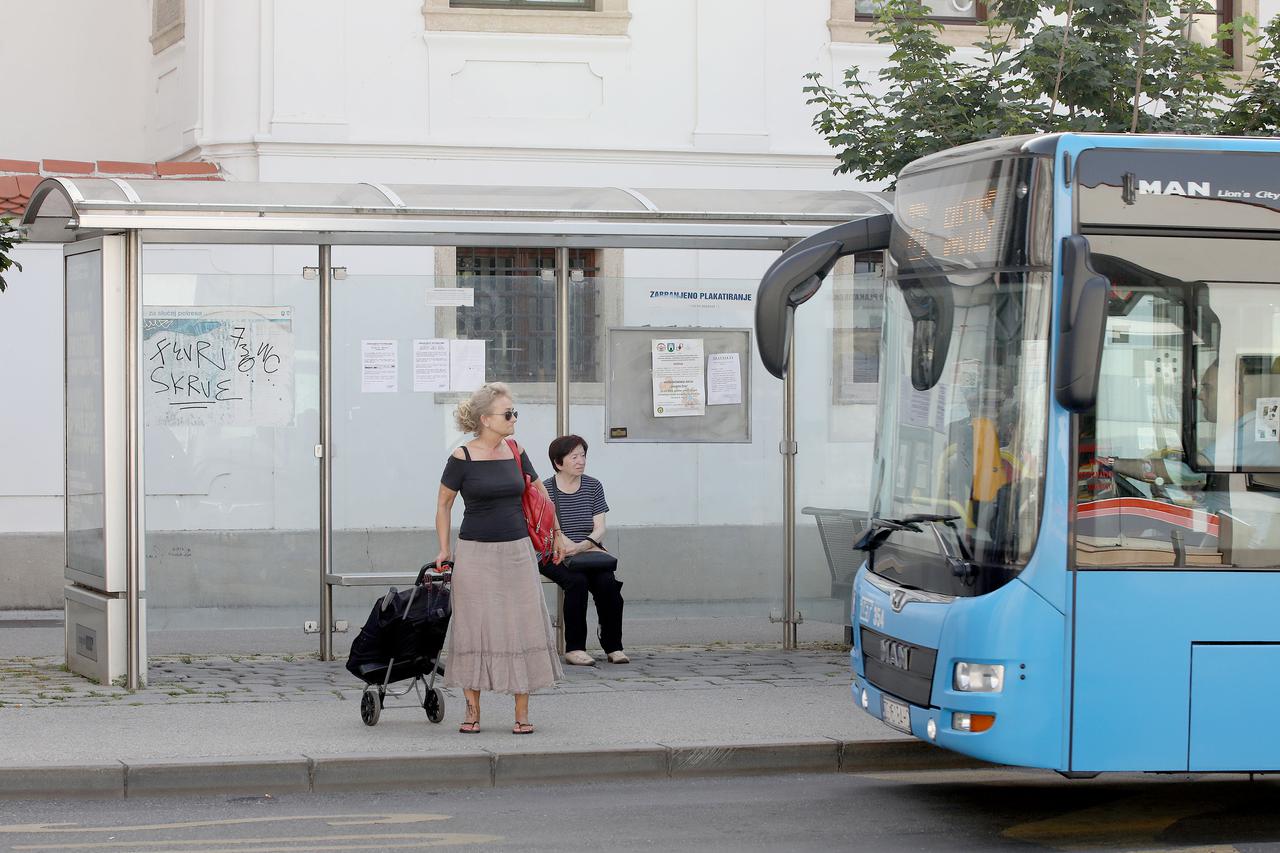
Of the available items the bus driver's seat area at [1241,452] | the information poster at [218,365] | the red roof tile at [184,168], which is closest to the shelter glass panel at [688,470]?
the information poster at [218,365]

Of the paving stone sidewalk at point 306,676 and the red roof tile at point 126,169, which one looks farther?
the red roof tile at point 126,169

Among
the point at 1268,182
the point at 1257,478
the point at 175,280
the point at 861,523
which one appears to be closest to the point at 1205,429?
the point at 1257,478

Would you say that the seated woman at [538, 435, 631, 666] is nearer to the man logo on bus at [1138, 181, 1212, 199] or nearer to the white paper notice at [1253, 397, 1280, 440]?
the man logo on bus at [1138, 181, 1212, 199]

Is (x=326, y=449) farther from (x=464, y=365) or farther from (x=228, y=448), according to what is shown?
(x=464, y=365)

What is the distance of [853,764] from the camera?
8734mm

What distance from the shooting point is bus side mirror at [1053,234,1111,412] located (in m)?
6.48

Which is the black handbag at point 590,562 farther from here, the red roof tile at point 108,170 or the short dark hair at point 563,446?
the red roof tile at point 108,170

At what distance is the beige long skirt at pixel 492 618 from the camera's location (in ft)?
29.2

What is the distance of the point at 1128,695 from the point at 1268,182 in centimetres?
210

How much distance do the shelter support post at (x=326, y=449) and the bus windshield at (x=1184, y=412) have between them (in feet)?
19.3

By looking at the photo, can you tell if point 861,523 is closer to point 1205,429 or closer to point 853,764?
point 853,764

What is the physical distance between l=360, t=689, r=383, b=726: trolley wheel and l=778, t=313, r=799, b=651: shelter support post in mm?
3875

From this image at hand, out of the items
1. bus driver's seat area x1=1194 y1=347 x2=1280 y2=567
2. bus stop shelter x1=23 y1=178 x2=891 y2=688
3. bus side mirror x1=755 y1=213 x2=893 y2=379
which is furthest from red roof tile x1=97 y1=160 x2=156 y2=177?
bus driver's seat area x1=1194 y1=347 x2=1280 y2=567

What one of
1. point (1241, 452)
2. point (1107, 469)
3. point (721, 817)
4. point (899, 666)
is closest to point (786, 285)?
point (1107, 469)
